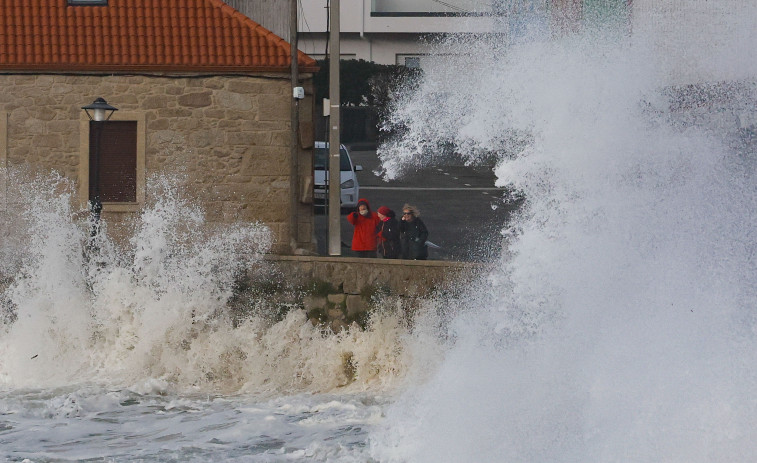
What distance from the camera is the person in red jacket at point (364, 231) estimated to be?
1578 centimetres

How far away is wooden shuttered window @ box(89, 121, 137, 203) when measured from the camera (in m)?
17.8

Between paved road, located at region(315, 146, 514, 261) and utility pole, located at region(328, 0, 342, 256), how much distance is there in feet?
4.33

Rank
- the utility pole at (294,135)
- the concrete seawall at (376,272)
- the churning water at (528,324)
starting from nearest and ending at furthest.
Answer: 1. the churning water at (528,324)
2. the concrete seawall at (376,272)
3. the utility pole at (294,135)

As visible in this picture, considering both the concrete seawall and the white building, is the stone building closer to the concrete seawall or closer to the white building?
the concrete seawall

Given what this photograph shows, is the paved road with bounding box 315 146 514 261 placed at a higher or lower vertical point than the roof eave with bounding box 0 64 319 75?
lower

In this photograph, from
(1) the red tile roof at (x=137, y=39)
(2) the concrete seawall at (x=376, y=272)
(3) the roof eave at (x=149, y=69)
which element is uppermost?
(1) the red tile roof at (x=137, y=39)

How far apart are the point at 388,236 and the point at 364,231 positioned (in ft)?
1.11

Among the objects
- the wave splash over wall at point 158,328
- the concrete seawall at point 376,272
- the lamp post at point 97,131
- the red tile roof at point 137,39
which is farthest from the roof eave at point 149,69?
the concrete seawall at point 376,272

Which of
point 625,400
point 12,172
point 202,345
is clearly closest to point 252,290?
point 202,345

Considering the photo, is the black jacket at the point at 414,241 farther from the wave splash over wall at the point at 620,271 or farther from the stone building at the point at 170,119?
the wave splash over wall at the point at 620,271

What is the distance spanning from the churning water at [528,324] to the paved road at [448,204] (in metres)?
2.95

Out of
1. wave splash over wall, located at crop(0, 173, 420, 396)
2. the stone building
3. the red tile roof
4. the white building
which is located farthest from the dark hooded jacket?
the white building

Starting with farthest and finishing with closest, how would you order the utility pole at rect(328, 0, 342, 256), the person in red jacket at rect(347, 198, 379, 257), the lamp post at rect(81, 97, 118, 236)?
the utility pole at rect(328, 0, 342, 256) → the person in red jacket at rect(347, 198, 379, 257) → the lamp post at rect(81, 97, 118, 236)

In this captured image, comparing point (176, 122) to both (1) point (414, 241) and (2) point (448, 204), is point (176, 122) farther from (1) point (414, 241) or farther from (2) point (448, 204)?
(2) point (448, 204)
